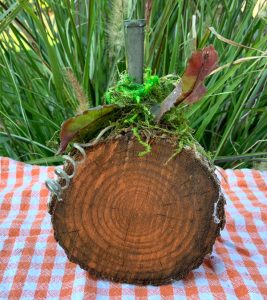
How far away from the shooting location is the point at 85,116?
2.73ft

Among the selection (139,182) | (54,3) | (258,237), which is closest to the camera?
(139,182)

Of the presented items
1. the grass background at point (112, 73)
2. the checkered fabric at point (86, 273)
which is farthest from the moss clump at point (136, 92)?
the grass background at point (112, 73)

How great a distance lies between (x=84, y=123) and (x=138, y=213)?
0.64 ft

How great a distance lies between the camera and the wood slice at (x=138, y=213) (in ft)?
2.87

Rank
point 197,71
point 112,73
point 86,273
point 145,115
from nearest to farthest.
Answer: point 197,71
point 145,115
point 86,273
point 112,73

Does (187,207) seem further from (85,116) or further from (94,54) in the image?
(94,54)

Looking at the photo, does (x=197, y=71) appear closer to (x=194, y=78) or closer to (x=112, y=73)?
(x=194, y=78)

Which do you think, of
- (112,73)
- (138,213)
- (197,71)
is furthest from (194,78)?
(112,73)

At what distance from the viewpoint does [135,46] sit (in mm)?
866

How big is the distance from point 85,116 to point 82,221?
0.21 m

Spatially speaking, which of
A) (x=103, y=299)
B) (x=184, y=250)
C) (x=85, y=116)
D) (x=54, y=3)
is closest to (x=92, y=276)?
(x=103, y=299)

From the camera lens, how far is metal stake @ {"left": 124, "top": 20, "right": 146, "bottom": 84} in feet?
2.74

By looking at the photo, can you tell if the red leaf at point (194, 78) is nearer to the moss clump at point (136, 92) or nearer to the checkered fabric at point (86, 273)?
the moss clump at point (136, 92)

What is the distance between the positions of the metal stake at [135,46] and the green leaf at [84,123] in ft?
0.26
